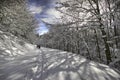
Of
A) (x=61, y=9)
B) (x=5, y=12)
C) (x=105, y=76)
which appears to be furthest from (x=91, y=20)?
(x=5, y=12)

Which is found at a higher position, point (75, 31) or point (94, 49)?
point (75, 31)

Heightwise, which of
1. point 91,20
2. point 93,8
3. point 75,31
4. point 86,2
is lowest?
point 75,31

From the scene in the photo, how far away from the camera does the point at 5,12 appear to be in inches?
573

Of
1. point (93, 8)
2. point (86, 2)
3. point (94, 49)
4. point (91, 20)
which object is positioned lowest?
point (94, 49)

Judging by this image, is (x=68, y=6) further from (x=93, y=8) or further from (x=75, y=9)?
(x=93, y=8)

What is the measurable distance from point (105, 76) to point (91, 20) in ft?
22.1

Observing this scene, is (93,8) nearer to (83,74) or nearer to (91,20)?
(91,20)

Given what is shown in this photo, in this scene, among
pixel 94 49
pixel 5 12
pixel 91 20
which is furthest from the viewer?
pixel 94 49

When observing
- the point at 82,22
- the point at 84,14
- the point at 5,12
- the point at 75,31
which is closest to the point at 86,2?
the point at 84,14

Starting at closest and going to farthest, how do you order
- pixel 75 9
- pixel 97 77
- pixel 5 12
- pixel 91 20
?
pixel 97 77, pixel 91 20, pixel 75 9, pixel 5 12

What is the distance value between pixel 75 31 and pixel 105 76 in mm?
6990

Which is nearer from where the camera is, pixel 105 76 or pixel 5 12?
pixel 105 76

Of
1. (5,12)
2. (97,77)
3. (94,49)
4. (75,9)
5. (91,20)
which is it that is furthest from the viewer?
(94,49)

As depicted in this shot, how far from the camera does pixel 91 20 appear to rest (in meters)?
12.5
